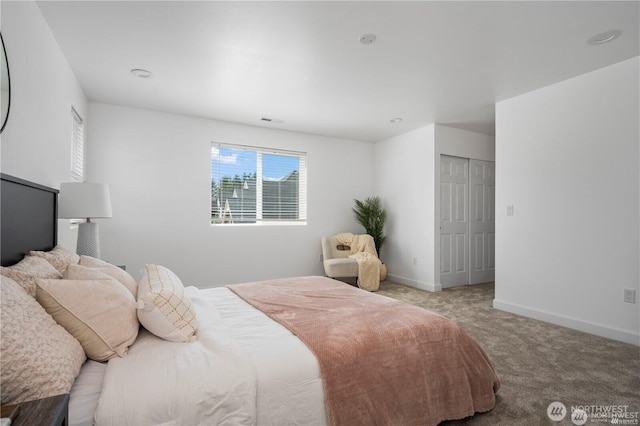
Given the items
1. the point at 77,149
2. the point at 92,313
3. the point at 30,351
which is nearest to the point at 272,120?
the point at 77,149

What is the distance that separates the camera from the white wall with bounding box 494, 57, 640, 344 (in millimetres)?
2889

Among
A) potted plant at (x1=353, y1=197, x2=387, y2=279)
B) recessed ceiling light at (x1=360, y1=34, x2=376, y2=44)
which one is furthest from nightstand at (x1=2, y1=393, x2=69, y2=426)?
potted plant at (x1=353, y1=197, x2=387, y2=279)

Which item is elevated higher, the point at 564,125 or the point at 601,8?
the point at 601,8

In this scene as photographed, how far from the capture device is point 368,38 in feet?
8.35

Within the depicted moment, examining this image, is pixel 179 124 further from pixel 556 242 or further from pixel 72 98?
pixel 556 242

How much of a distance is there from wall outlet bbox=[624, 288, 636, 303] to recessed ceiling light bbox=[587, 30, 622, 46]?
2.14 m

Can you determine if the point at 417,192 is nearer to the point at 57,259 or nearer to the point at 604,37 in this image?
the point at 604,37

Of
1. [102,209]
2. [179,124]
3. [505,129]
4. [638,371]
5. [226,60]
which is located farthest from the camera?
[179,124]

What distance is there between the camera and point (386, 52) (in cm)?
277

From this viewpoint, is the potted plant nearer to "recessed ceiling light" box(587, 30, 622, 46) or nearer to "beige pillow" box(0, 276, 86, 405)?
"recessed ceiling light" box(587, 30, 622, 46)

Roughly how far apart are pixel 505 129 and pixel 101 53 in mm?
4327

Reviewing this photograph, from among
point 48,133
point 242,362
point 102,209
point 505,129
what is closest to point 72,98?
point 48,133

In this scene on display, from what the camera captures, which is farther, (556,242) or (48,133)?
(556,242)

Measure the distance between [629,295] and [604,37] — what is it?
86.8 inches
